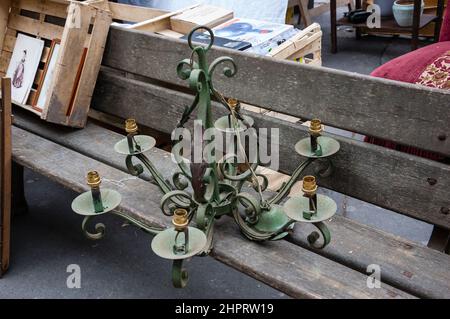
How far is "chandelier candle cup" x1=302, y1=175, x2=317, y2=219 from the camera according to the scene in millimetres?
1234

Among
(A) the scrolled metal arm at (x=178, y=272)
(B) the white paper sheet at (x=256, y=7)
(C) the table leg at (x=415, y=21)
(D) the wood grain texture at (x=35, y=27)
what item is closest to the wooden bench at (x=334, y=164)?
(A) the scrolled metal arm at (x=178, y=272)

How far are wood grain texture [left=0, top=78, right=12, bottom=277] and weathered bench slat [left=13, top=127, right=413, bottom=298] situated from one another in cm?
17

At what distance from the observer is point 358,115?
1637mm

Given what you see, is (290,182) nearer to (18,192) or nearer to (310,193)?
(310,193)

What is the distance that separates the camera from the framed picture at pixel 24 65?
89.7 inches

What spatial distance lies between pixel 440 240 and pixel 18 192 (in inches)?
70.7

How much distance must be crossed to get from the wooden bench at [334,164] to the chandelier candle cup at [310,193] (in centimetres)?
19

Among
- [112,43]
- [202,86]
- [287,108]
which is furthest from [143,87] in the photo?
[202,86]

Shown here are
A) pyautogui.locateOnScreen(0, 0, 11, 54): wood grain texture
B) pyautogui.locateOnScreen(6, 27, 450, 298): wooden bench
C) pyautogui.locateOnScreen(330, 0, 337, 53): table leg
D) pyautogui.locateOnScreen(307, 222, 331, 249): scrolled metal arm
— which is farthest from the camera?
pyautogui.locateOnScreen(330, 0, 337, 53): table leg

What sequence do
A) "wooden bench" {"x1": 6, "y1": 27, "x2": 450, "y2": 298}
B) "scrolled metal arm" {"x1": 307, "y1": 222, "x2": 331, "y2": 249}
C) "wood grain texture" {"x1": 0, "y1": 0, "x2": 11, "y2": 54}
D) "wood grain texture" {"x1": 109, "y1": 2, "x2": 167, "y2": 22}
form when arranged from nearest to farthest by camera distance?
"scrolled metal arm" {"x1": 307, "y1": 222, "x2": 331, "y2": 249} < "wooden bench" {"x1": 6, "y1": 27, "x2": 450, "y2": 298} < "wood grain texture" {"x1": 0, "y1": 0, "x2": 11, "y2": 54} < "wood grain texture" {"x1": 109, "y1": 2, "x2": 167, "y2": 22}

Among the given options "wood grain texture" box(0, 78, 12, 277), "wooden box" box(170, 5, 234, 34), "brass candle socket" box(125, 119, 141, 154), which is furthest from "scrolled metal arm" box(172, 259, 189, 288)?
"wooden box" box(170, 5, 234, 34)

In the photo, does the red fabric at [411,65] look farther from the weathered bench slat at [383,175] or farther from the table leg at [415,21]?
the table leg at [415,21]

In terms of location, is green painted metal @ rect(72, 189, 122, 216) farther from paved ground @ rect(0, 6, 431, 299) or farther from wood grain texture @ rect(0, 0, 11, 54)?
wood grain texture @ rect(0, 0, 11, 54)
